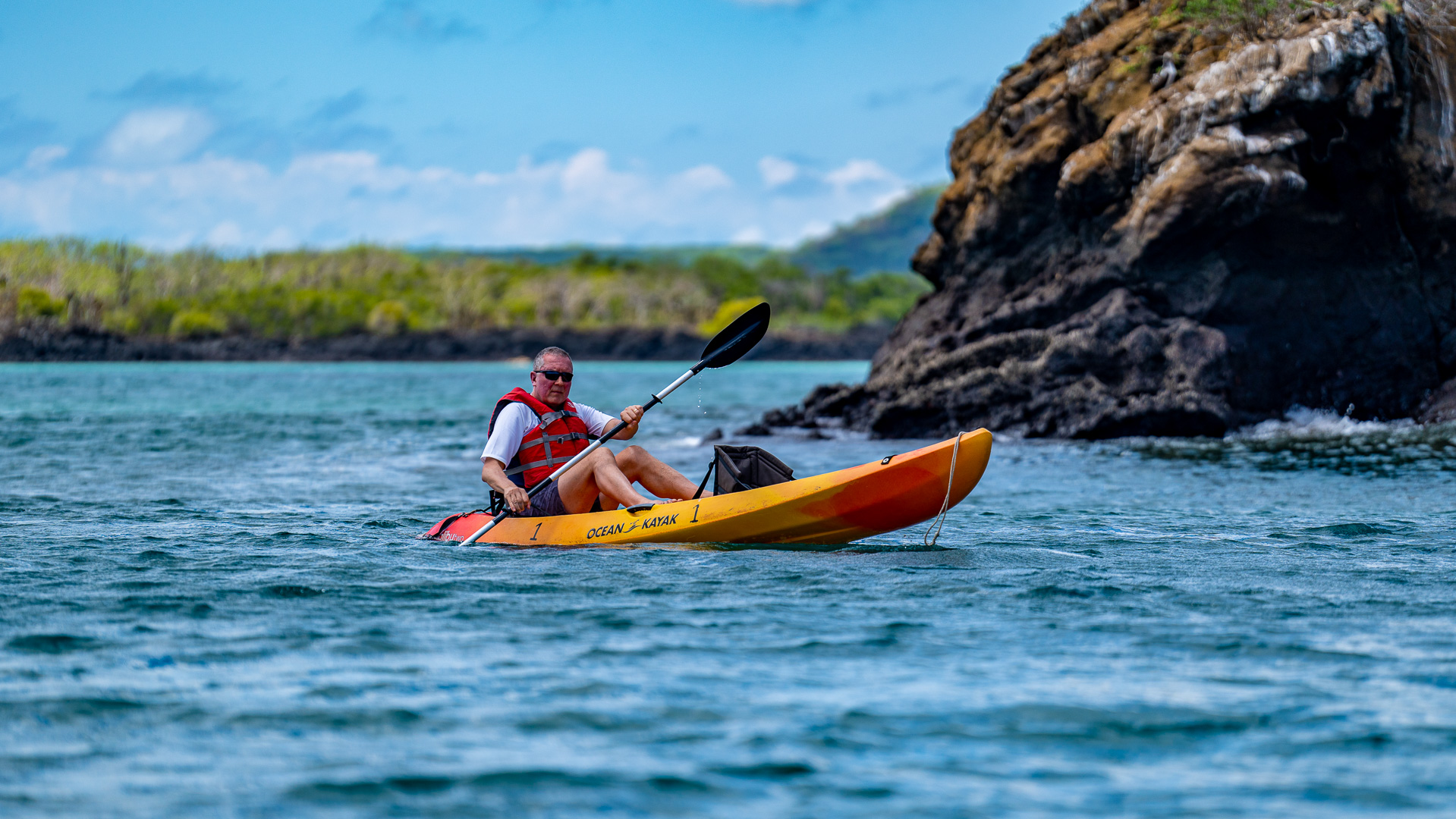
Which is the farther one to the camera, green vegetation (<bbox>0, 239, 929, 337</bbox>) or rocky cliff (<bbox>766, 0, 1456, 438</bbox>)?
green vegetation (<bbox>0, 239, 929, 337</bbox>)

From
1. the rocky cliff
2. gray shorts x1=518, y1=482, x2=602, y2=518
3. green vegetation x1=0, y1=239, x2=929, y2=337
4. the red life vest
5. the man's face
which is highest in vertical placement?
green vegetation x1=0, y1=239, x2=929, y2=337

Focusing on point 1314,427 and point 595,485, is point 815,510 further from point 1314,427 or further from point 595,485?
point 1314,427

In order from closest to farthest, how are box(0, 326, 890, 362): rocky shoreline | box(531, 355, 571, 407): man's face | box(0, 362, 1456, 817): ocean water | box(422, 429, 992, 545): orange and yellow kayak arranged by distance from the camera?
box(0, 362, 1456, 817): ocean water < box(422, 429, 992, 545): orange and yellow kayak < box(531, 355, 571, 407): man's face < box(0, 326, 890, 362): rocky shoreline

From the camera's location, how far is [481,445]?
2270 centimetres

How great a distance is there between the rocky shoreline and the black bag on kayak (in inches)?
3840

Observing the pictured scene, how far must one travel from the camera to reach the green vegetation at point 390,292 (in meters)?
115

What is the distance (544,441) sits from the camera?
9.41 m

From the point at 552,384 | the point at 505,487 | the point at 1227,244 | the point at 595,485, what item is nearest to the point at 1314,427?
the point at 1227,244

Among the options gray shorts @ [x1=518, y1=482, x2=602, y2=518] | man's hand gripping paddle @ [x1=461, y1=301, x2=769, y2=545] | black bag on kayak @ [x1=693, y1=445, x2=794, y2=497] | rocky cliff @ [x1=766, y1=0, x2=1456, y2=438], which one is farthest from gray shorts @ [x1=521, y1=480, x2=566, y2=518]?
rocky cliff @ [x1=766, y1=0, x2=1456, y2=438]

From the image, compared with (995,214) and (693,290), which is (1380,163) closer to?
(995,214)

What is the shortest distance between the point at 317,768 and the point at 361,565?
428cm

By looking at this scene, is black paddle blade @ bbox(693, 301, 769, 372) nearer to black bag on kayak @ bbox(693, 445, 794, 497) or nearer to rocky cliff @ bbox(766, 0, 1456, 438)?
black bag on kayak @ bbox(693, 445, 794, 497)

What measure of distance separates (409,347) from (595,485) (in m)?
107

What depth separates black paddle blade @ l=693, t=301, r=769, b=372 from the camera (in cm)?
1029
